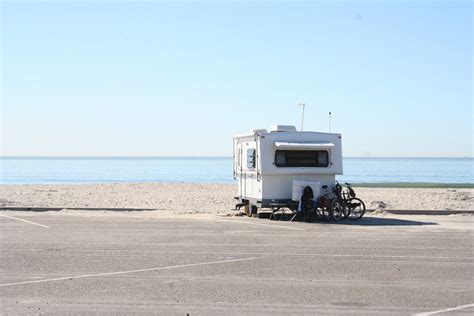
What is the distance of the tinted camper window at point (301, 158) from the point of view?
64.9 ft

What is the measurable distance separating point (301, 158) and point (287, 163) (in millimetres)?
465

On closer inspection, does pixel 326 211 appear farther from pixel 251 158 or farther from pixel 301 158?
pixel 251 158

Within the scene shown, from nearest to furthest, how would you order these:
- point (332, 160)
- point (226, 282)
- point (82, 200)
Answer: point (226, 282) → point (332, 160) → point (82, 200)

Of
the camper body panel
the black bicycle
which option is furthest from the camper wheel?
the black bicycle

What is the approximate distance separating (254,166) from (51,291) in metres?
11.5

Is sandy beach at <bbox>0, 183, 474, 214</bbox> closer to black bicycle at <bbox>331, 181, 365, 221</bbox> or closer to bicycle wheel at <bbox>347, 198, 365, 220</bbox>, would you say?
bicycle wheel at <bbox>347, 198, 365, 220</bbox>

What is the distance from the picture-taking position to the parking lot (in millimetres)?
8328

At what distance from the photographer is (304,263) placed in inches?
450

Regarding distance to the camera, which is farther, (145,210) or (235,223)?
(145,210)

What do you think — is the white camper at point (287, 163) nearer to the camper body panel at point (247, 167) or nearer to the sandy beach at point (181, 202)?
the camper body panel at point (247, 167)

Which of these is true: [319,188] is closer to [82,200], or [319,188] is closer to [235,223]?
[235,223]

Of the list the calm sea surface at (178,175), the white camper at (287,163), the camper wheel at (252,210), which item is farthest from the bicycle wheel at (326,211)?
the calm sea surface at (178,175)

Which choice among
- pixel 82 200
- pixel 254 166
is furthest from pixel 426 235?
pixel 82 200

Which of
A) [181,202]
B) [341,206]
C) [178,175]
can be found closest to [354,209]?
[341,206]
